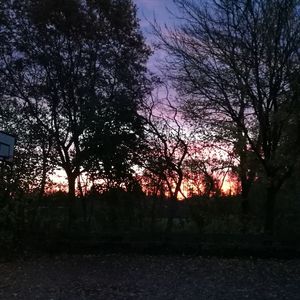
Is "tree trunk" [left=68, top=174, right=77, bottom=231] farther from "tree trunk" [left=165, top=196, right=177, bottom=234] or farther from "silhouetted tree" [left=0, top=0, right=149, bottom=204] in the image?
"tree trunk" [left=165, top=196, right=177, bottom=234]

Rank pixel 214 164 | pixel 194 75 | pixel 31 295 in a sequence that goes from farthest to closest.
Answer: pixel 214 164 → pixel 194 75 → pixel 31 295

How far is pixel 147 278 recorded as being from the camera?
38.9 feet

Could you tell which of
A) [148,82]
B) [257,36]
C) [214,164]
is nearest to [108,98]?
[148,82]

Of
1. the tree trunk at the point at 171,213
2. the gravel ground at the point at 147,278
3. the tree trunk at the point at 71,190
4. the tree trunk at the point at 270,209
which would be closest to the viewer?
the gravel ground at the point at 147,278

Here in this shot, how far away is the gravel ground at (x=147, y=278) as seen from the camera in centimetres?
1010

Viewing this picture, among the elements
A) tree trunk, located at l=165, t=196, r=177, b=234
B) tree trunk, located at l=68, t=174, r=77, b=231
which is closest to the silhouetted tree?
tree trunk, located at l=68, t=174, r=77, b=231

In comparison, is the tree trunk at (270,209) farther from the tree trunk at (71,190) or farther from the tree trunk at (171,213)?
the tree trunk at (71,190)

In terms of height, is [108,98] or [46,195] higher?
[108,98]

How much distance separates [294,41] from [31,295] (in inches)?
397

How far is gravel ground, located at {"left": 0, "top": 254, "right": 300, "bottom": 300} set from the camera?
1010 centimetres

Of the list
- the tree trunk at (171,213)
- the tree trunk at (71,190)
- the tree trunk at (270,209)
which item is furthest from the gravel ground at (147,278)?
the tree trunk at (71,190)

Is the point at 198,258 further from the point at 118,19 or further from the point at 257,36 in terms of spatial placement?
the point at 118,19

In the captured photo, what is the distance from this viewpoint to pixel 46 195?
666 inches

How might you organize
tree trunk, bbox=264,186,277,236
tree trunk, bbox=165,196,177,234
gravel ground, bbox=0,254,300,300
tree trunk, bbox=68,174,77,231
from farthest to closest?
tree trunk, bbox=68,174,77,231, tree trunk, bbox=165,196,177,234, tree trunk, bbox=264,186,277,236, gravel ground, bbox=0,254,300,300
